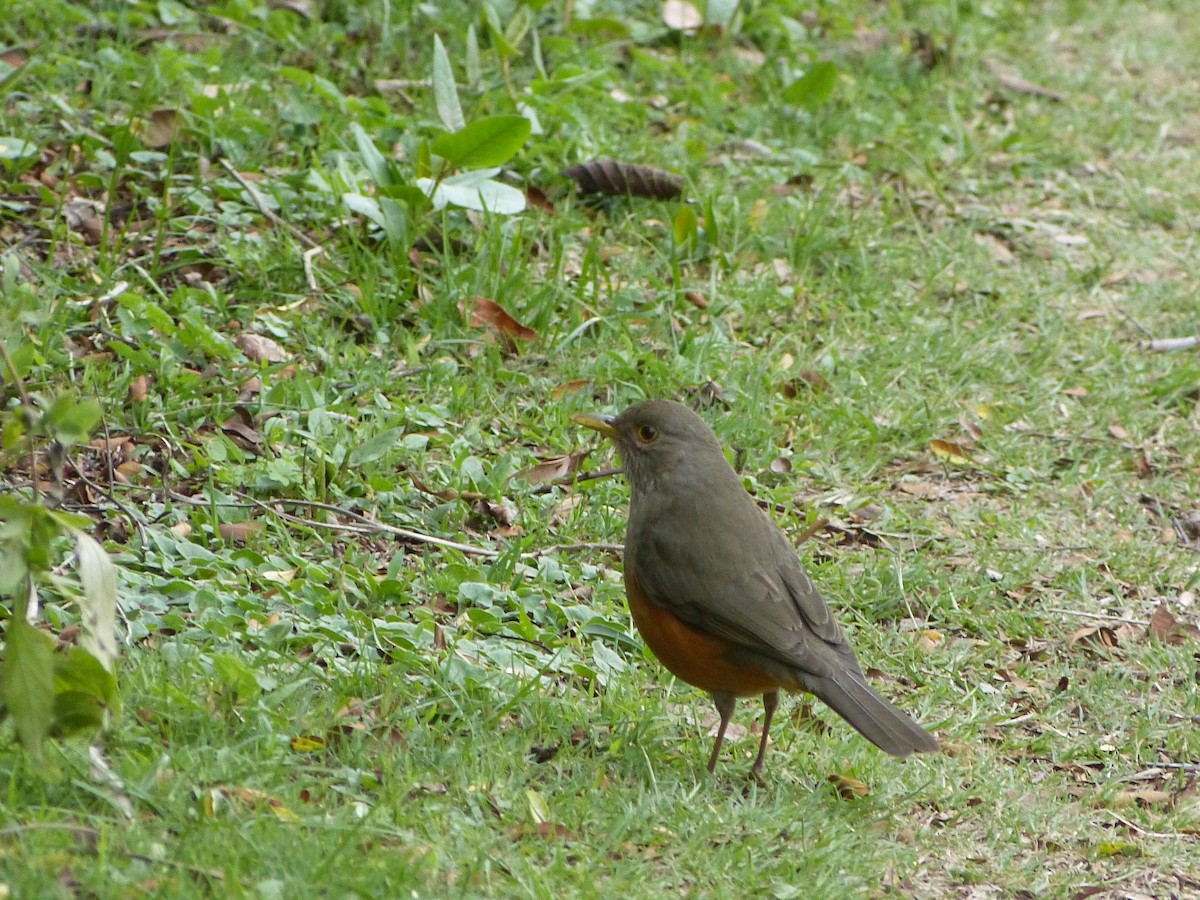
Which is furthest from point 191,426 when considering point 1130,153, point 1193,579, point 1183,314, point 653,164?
point 1130,153

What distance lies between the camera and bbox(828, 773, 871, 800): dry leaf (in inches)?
186

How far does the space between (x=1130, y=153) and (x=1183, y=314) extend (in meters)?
1.99

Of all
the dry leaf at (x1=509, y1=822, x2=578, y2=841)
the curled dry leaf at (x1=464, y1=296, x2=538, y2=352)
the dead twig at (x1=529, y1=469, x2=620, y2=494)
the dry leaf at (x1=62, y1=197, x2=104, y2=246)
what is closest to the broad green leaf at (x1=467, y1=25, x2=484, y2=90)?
the curled dry leaf at (x1=464, y1=296, x2=538, y2=352)

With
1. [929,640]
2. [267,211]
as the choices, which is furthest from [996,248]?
[267,211]

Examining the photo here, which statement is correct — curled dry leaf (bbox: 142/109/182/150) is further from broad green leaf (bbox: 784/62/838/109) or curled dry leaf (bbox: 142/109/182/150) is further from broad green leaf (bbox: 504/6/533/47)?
broad green leaf (bbox: 784/62/838/109)

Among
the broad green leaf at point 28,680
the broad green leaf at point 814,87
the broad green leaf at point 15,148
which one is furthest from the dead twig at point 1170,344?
the broad green leaf at point 28,680

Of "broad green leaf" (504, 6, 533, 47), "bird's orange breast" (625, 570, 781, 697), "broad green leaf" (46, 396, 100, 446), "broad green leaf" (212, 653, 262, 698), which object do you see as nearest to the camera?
"broad green leaf" (46, 396, 100, 446)

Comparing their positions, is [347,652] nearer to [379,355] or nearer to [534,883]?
[534,883]

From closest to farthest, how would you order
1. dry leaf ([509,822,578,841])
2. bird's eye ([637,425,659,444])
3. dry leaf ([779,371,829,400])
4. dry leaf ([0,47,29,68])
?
dry leaf ([509,822,578,841]) → bird's eye ([637,425,659,444]) → dry leaf ([779,371,829,400]) → dry leaf ([0,47,29,68])

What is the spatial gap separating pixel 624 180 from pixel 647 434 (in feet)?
8.71

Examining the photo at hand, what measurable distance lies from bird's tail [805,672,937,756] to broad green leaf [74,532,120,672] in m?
2.13

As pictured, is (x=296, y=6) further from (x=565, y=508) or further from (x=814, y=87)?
(x=565, y=508)

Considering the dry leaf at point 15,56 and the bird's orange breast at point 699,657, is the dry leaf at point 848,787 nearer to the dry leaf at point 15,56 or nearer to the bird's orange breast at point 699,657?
the bird's orange breast at point 699,657

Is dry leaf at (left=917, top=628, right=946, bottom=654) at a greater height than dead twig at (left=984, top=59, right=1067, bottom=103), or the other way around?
dead twig at (left=984, top=59, right=1067, bottom=103)
